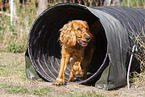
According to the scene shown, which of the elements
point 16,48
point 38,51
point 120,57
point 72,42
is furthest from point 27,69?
point 16,48

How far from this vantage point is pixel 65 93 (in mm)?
3822

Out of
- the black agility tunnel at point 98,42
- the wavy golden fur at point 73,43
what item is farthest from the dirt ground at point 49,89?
the wavy golden fur at point 73,43

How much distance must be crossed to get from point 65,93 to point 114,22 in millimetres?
1711

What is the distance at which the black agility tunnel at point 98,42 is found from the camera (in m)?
4.18

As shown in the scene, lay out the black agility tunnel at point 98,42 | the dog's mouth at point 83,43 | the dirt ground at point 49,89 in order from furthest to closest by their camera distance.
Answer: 1. the dog's mouth at point 83,43
2. the black agility tunnel at point 98,42
3. the dirt ground at point 49,89

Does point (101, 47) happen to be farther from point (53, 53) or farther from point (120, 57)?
point (120, 57)

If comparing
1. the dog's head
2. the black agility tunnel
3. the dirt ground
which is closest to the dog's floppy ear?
the dog's head

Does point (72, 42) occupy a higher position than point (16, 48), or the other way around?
point (72, 42)

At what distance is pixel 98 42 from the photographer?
654cm

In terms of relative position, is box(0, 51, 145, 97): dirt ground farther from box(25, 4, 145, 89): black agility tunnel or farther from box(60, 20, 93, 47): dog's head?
box(60, 20, 93, 47): dog's head

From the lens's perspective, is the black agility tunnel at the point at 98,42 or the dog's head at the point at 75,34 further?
the dog's head at the point at 75,34

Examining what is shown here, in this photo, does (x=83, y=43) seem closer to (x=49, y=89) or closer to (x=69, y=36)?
(x=69, y=36)

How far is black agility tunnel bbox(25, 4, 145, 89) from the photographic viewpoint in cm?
418

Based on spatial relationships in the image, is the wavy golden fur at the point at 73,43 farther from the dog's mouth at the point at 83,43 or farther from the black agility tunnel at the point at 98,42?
the black agility tunnel at the point at 98,42
